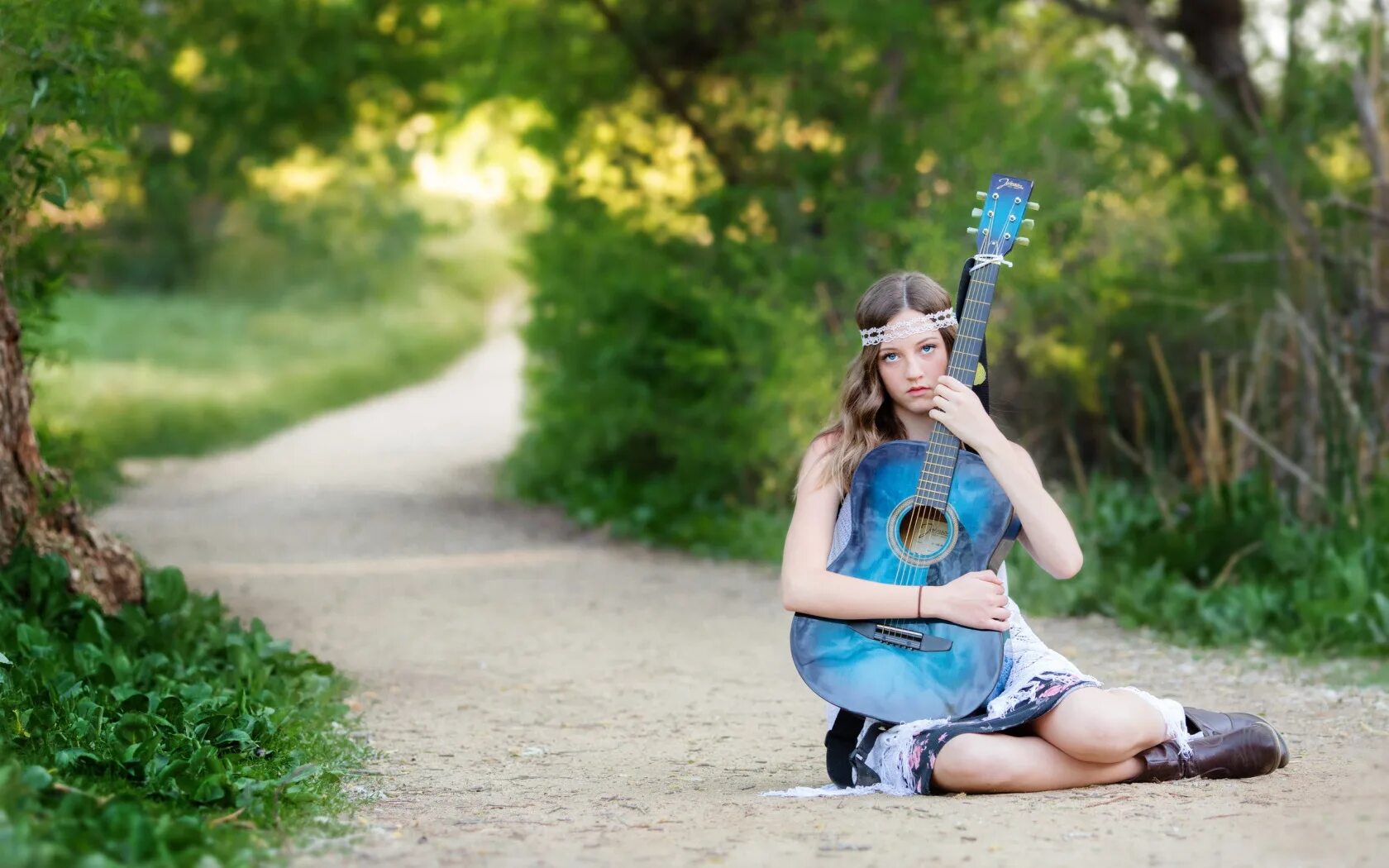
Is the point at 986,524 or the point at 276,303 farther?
the point at 276,303

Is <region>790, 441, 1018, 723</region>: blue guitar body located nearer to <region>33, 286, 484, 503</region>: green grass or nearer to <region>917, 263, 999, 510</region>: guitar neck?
<region>917, 263, 999, 510</region>: guitar neck

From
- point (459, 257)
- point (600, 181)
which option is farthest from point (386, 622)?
point (459, 257)

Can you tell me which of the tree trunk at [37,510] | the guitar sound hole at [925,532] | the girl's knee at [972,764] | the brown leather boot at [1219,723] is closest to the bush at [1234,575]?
the brown leather boot at [1219,723]

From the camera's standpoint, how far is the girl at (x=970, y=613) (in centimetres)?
396

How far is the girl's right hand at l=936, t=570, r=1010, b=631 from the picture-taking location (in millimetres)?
3914

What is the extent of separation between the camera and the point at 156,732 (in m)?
4.21

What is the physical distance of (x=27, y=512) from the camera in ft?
18.4

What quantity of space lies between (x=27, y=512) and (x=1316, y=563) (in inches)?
208

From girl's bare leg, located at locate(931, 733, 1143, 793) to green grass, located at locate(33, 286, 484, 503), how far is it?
332 inches

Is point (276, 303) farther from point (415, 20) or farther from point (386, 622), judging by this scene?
point (386, 622)

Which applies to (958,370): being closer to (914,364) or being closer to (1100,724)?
(914,364)

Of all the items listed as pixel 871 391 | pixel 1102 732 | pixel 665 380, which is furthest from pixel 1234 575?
pixel 665 380

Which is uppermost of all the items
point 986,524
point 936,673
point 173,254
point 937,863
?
point 173,254

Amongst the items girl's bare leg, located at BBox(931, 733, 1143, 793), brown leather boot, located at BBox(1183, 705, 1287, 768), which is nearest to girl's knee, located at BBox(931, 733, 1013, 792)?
girl's bare leg, located at BBox(931, 733, 1143, 793)
